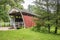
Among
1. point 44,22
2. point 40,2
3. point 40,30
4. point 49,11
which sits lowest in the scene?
point 40,30

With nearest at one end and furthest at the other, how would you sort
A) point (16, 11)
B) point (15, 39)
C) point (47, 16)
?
point (15, 39) < point (47, 16) < point (16, 11)

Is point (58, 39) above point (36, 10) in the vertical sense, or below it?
below

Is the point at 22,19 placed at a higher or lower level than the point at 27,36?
higher

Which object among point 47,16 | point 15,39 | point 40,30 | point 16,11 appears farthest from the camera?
point 16,11

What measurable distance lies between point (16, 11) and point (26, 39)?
1210 centimetres

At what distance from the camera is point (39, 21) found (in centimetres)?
1524

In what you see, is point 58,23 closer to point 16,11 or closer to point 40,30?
point 40,30

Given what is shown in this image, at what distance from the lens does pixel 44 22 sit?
14.8 meters

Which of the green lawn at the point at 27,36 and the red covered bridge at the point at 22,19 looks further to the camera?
the red covered bridge at the point at 22,19

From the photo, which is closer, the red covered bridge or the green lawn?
the green lawn

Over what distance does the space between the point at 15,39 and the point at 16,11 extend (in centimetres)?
1206

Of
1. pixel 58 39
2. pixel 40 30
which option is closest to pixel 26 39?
pixel 58 39

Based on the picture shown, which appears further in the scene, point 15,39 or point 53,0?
point 53,0

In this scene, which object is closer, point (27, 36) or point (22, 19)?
point (27, 36)
